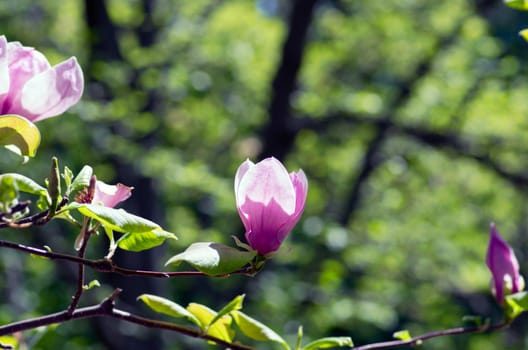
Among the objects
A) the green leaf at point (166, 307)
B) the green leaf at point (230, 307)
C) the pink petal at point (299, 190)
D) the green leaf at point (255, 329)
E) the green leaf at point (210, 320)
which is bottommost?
the green leaf at point (210, 320)

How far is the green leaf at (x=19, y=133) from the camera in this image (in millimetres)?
679

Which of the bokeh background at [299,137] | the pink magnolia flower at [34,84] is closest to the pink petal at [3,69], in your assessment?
the pink magnolia flower at [34,84]

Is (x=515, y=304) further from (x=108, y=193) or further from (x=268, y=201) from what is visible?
(x=108, y=193)

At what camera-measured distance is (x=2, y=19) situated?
409 centimetres

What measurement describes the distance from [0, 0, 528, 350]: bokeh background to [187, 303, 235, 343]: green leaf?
226cm

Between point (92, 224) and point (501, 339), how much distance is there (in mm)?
8282

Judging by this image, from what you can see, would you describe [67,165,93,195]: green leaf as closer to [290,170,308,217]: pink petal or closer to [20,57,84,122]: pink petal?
[20,57,84,122]: pink petal

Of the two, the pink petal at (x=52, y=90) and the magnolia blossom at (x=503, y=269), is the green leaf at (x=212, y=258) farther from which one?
the magnolia blossom at (x=503, y=269)

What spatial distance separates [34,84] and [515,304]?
0.56 meters

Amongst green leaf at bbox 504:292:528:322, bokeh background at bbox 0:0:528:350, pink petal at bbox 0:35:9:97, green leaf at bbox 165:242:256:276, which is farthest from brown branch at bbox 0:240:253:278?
bokeh background at bbox 0:0:528:350

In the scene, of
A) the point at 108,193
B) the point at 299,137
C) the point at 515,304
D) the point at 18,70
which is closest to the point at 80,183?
the point at 108,193

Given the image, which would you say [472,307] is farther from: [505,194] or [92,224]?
[92,224]

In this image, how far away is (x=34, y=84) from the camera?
28.6 inches

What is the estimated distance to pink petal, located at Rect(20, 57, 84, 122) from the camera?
2.39 feet
